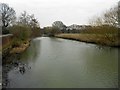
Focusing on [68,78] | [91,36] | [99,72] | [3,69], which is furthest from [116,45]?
[3,69]

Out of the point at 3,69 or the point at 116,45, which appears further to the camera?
the point at 116,45

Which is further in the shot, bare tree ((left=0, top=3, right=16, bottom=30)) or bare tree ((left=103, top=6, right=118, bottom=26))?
bare tree ((left=0, top=3, right=16, bottom=30))

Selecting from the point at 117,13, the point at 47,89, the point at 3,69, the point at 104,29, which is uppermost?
the point at 117,13

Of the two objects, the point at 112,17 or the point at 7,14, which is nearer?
the point at 112,17


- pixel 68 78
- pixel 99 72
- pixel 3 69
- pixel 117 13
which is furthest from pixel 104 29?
pixel 3 69

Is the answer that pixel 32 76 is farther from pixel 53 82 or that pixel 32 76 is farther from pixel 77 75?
pixel 77 75

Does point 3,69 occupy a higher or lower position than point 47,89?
higher

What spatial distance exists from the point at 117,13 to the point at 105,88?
1697cm

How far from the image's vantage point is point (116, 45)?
23.6 metres

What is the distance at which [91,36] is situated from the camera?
31766mm

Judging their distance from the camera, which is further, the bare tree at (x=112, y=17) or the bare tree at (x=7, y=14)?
the bare tree at (x=7, y=14)

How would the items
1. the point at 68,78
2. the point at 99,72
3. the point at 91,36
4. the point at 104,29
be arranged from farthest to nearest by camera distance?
the point at 91,36
the point at 104,29
the point at 99,72
the point at 68,78

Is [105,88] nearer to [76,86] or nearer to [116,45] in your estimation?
[76,86]

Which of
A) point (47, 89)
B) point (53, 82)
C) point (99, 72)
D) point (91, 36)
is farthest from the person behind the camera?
point (91, 36)
